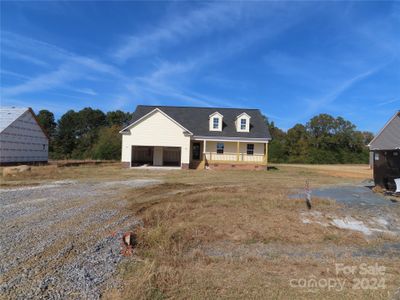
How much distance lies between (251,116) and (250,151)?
438 cm

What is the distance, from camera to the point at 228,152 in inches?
1177

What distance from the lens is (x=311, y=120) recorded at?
62.6 metres

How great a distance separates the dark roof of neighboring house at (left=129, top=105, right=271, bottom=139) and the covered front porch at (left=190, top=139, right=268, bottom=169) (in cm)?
87

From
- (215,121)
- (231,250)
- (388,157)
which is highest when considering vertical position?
(215,121)

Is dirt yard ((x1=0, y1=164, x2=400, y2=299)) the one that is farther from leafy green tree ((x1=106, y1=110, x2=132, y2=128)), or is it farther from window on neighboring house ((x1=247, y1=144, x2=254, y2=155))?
leafy green tree ((x1=106, y1=110, x2=132, y2=128))

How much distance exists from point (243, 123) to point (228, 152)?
3.19m

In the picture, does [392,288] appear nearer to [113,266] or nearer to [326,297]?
[326,297]

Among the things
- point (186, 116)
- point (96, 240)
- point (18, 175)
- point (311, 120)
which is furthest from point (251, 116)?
point (311, 120)

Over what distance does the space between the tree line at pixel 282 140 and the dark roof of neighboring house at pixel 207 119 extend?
12.6 m

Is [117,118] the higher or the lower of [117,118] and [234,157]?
the higher

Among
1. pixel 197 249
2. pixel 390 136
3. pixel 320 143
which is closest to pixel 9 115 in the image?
pixel 197 249

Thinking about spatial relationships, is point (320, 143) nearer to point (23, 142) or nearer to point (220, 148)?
point (220, 148)

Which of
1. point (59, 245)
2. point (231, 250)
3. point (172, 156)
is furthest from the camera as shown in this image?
point (172, 156)

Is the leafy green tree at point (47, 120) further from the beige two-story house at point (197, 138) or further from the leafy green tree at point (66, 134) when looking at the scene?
the beige two-story house at point (197, 138)
